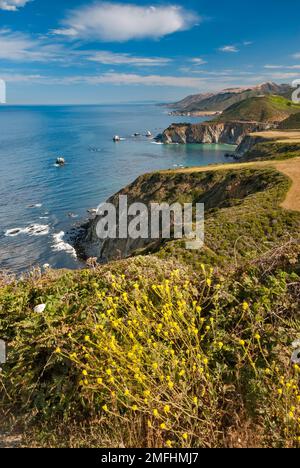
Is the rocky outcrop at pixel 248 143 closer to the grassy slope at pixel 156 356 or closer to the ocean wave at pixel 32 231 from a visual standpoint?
the ocean wave at pixel 32 231

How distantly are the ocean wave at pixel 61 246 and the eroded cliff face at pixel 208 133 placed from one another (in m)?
136

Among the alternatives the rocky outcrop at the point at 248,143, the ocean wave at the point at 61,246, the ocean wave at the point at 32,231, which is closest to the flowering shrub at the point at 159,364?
the ocean wave at the point at 61,246

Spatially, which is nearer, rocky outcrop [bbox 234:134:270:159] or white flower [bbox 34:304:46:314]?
white flower [bbox 34:304:46:314]

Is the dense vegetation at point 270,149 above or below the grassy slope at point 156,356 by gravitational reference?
above

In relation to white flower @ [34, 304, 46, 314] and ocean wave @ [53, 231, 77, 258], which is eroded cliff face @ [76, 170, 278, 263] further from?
white flower @ [34, 304, 46, 314]

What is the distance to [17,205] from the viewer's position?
71.7 meters

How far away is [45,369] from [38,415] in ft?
1.92

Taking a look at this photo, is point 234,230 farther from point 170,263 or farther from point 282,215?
point 170,263

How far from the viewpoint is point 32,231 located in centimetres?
5934

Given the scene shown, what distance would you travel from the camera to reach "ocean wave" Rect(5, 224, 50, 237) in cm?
5809

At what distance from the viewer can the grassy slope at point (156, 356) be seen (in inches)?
153

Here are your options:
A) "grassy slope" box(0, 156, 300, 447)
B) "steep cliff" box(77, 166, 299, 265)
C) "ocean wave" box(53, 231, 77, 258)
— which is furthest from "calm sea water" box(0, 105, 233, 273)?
"steep cliff" box(77, 166, 299, 265)

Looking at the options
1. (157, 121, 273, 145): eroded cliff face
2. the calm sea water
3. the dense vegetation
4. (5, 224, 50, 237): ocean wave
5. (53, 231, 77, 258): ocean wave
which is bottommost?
(53, 231, 77, 258): ocean wave

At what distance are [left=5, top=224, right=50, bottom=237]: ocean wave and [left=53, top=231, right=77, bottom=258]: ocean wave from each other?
2491mm
